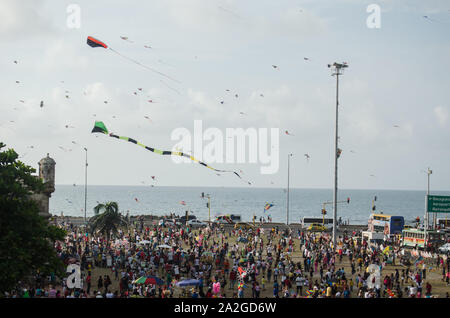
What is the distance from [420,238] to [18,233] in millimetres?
39914

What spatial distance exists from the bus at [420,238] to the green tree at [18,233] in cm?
3701

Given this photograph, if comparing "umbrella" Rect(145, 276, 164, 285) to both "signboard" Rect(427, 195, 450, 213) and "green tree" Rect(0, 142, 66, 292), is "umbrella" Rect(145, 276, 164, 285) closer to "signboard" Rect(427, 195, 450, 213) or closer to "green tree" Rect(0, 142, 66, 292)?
"green tree" Rect(0, 142, 66, 292)

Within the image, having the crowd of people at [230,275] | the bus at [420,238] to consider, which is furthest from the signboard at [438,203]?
the crowd of people at [230,275]

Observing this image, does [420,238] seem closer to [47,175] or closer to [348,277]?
[348,277]

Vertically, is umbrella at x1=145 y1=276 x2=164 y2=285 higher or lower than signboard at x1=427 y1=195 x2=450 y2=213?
lower

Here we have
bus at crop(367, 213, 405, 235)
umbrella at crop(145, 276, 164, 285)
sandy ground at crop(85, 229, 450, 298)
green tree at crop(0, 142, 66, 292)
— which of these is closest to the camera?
green tree at crop(0, 142, 66, 292)

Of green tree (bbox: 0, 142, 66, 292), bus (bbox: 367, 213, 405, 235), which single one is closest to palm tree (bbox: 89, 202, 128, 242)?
green tree (bbox: 0, 142, 66, 292)

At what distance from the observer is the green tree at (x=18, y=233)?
70.2 feet

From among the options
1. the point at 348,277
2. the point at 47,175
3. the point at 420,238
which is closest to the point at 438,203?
the point at 420,238

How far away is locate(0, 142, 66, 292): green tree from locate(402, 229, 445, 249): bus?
37.0 meters

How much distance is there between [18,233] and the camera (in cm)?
2225

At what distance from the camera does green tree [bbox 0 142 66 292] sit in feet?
70.2

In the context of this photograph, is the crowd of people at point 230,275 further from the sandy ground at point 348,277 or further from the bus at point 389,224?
the bus at point 389,224
